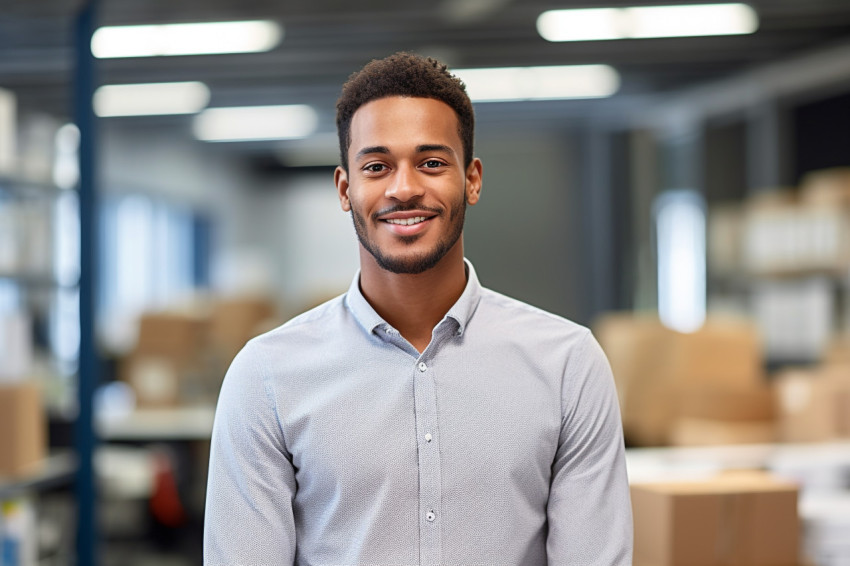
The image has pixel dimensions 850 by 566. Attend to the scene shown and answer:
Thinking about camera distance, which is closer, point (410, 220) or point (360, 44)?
point (410, 220)

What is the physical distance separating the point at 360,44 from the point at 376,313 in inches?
217

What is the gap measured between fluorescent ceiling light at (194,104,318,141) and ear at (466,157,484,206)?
7989mm

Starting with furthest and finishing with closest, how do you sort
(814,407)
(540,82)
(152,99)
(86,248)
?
1. (152,99)
2. (540,82)
3. (814,407)
4. (86,248)

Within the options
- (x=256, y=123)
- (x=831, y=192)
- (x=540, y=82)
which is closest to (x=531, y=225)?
(x=256, y=123)

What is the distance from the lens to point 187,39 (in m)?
6.46

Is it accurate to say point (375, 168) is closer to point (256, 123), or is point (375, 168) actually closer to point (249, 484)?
point (249, 484)

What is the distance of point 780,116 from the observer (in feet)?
25.7

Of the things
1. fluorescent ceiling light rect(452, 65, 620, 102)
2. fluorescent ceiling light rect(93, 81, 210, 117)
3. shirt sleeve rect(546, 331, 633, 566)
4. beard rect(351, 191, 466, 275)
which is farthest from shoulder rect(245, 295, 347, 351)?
fluorescent ceiling light rect(93, 81, 210, 117)

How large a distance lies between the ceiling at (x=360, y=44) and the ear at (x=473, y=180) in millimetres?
3415

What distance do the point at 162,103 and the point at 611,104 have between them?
415cm

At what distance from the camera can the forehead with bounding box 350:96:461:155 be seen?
1.48 meters

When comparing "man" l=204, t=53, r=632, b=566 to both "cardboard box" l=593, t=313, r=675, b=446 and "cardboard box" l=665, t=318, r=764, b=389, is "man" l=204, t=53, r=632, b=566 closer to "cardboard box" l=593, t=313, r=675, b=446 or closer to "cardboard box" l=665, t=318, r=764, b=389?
"cardboard box" l=665, t=318, r=764, b=389

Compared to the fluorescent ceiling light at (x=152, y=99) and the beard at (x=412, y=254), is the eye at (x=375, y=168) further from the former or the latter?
the fluorescent ceiling light at (x=152, y=99)

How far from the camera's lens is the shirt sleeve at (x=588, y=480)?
147cm
